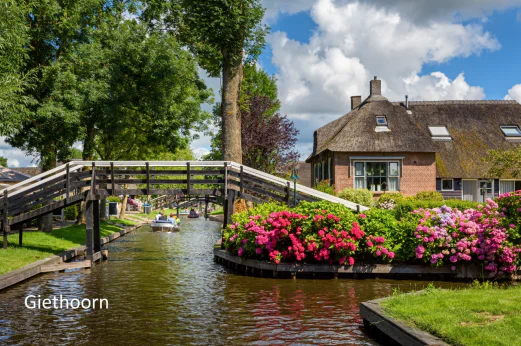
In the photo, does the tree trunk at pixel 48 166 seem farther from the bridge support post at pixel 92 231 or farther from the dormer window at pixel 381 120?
the dormer window at pixel 381 120

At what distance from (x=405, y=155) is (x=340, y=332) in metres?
28.3

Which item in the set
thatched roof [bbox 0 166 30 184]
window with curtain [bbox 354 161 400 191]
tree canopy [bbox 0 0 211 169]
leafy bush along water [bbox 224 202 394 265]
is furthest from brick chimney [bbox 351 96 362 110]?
leafy bush along water [bbox 224 202 394 265]

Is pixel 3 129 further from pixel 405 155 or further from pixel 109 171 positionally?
pixel 405 155

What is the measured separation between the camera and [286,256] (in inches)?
635

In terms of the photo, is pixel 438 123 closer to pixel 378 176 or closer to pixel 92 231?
pixel 378 176

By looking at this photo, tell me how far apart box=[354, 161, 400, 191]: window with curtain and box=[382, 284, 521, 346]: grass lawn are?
26.0m

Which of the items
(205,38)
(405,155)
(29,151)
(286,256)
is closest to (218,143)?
(405,155)

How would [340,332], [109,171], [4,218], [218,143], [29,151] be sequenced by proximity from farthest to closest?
[218,143]
[29,151]
[109,171]
[4,218]
[340,332]

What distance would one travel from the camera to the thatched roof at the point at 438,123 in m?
36.6

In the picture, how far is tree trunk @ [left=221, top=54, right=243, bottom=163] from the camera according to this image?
2303 centimetres

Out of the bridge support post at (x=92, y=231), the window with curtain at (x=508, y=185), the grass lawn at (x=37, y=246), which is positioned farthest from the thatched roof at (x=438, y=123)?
the bridge support post at (x=92, y=231)

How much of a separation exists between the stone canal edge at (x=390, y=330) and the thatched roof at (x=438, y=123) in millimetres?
26923

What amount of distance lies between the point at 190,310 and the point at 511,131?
36.5 metres

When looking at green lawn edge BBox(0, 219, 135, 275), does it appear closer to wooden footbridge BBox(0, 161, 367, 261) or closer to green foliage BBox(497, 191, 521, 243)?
wooden footbridge BBox(0, 161, 367, 261)
